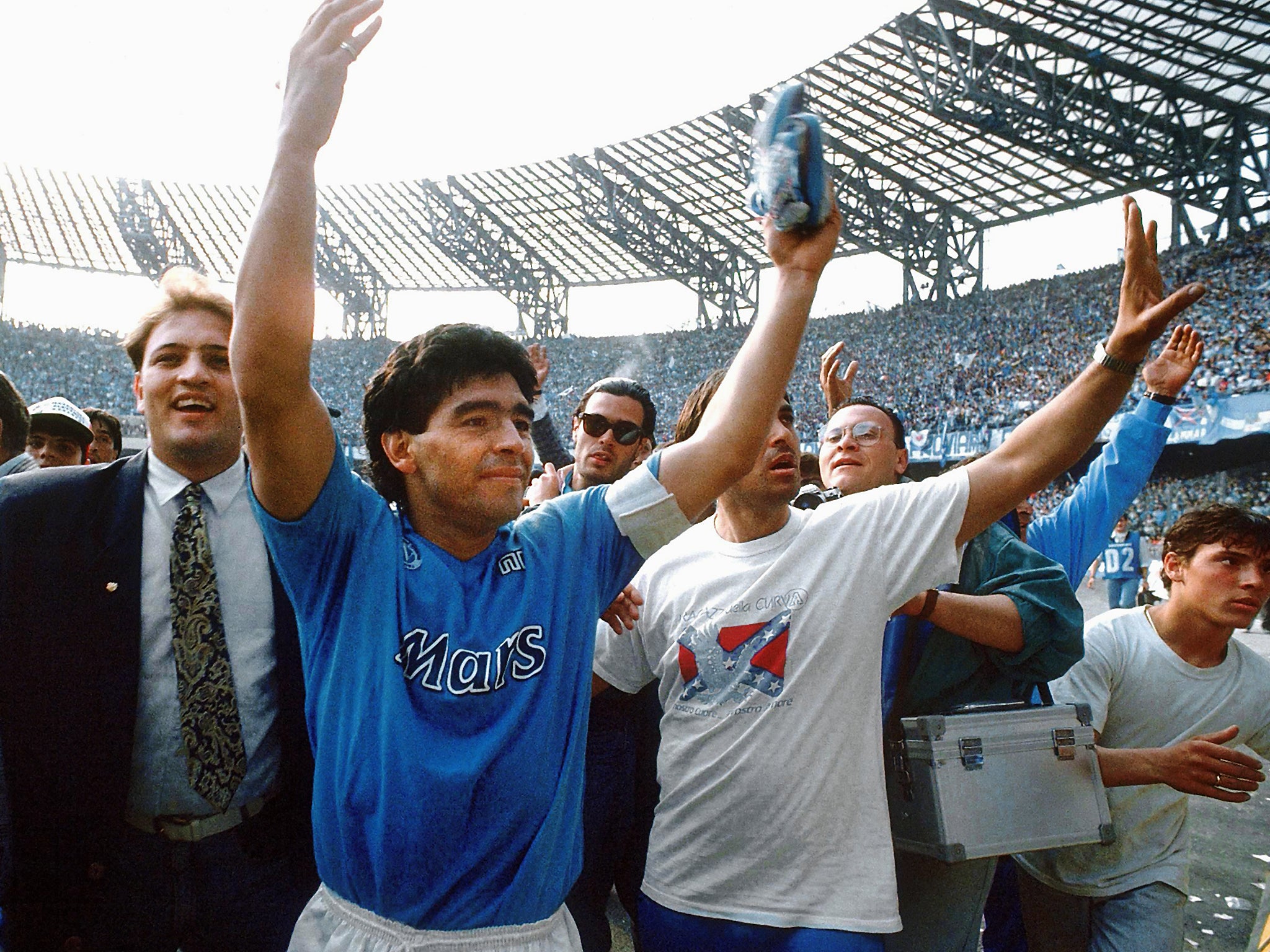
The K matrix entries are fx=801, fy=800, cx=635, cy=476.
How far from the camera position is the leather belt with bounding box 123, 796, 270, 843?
1.76m

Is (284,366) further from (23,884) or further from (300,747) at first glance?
(23,884)

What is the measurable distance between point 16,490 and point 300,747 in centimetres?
86

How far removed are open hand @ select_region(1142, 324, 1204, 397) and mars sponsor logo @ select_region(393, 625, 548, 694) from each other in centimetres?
226

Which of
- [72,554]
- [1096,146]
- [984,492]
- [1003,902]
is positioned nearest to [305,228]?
[72,554]

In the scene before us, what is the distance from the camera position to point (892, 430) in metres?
2.80

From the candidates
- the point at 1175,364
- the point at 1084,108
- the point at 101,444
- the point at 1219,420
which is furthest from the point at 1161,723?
the point at 1084,108

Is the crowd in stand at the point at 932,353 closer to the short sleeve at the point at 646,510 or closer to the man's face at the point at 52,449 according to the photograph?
the short sleeve at the point at 646,510

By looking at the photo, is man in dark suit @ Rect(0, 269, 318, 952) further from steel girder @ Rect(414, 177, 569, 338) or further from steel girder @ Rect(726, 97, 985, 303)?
steel girder @ Rect(414, 177, 569, 338)

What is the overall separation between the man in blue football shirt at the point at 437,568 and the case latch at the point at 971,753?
39.3 inches

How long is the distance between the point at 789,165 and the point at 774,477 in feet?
2.71

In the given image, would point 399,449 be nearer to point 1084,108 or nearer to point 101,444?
point 101,444

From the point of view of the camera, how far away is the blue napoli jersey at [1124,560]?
10.4 metres

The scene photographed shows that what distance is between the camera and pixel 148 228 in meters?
34.4

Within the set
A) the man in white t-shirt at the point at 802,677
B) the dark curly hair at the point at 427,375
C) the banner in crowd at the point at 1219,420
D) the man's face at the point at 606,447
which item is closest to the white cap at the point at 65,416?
the man's face at the point at 606,447
